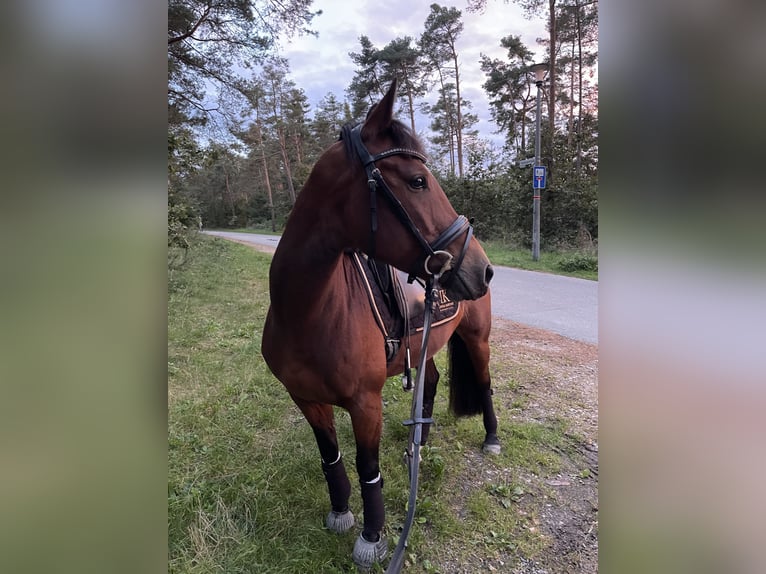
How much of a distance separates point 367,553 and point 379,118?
212 cm

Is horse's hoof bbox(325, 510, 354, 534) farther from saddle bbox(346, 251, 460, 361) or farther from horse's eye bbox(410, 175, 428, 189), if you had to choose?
horse's eye bbox(410, 175, 428, 189)

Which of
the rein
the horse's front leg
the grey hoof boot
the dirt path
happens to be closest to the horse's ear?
the rein

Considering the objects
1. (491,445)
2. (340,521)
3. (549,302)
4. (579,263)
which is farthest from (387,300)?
(579,263)

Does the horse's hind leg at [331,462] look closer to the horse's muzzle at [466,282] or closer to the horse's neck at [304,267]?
the horse's neck at [304,267]

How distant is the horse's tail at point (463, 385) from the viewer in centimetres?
312

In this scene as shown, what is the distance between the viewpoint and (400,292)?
216 cm

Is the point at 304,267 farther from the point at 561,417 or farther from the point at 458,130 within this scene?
the point at 458,130

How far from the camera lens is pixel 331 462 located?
2215 millimetres

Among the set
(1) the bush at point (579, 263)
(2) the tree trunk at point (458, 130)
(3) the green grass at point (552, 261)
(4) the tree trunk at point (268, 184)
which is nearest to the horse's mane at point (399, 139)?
(3) the green grass at point (552, 261)

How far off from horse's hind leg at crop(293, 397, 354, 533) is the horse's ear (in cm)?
145
